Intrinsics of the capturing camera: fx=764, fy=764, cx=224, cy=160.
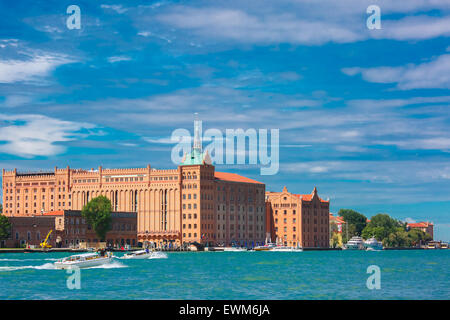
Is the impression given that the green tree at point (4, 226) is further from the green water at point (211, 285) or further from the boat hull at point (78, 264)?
the boat hull at point (78, 264)

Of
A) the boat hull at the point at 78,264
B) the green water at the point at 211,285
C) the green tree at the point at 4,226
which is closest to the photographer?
the green water at the point at 211,285

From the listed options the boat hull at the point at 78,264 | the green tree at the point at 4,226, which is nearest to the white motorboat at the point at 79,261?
the boat hull at the point at 78,264

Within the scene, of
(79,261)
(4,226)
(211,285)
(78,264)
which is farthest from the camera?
(4,226)

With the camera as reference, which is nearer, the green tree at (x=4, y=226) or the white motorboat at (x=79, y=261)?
the white motorboat at (x=79, y=261)

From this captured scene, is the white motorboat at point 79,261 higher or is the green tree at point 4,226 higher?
the green tree at point 4,226

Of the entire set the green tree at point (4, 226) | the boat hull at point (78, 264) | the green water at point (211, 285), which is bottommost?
the green water at point (211, 285)

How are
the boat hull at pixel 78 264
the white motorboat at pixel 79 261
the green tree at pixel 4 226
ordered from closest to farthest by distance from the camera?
the boat hull at pixel 78 264
the white motorboat at pixel 79 261
the green tree at pixel 4 226

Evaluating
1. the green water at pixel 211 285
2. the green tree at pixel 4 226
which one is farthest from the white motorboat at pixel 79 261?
the green tree at pixel 4 226

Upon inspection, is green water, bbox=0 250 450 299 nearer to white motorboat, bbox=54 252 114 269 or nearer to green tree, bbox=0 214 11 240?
white motorboat, bbox=54 252 114 269

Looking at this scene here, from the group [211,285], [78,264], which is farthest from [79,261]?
[211,285]

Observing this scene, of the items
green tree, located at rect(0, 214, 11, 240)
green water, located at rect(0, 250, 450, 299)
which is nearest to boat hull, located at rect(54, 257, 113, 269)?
green water, located at rect(0, 250, 450, 299)

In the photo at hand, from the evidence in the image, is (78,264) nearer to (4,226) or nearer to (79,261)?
(79,261)

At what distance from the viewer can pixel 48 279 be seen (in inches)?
3538
